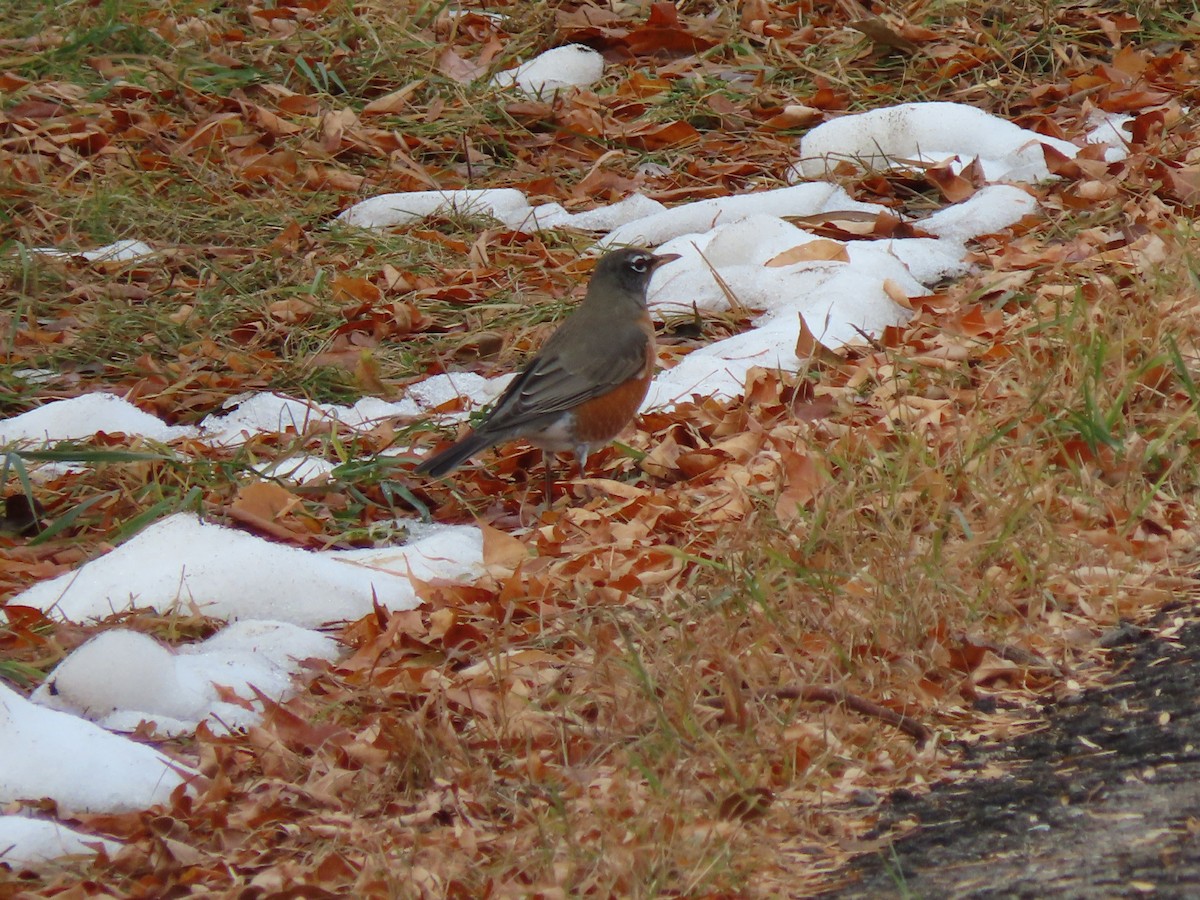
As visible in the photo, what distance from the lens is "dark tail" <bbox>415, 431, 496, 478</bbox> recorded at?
14.8 ft

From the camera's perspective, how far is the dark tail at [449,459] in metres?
4.50

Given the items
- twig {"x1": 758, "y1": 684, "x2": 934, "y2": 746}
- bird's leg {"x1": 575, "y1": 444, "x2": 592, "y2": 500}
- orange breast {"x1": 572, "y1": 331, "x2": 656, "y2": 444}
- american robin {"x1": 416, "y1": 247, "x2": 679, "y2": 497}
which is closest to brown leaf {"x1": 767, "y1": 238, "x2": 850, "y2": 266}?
american robin {"x1": 416, "y1": 247, "x2": 679, "y2": 497}

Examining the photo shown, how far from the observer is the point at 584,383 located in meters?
4.75

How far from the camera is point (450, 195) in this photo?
660cm

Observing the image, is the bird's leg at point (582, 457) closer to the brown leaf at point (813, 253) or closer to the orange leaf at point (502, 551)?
the orange leaf at point (502, 551)

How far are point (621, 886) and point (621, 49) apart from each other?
574 centimetres

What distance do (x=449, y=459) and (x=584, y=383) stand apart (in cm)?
51

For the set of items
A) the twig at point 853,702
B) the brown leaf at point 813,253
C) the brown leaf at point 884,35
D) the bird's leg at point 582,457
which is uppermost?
the twig at point 853,702

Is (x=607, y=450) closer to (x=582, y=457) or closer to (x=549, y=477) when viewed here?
(x=582, y=457)

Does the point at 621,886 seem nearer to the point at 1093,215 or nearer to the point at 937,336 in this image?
the point at 937,336

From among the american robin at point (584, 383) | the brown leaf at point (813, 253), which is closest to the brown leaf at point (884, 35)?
the brown leaf at point (813, 253)

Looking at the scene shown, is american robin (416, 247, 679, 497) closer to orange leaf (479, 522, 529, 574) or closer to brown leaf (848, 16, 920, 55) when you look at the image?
orange leaf (479, 522, 529, 574)

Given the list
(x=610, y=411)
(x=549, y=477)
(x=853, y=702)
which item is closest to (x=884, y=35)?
(x=610, y=411)

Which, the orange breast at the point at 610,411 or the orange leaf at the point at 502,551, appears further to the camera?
the orange breast at the point at 610,411
